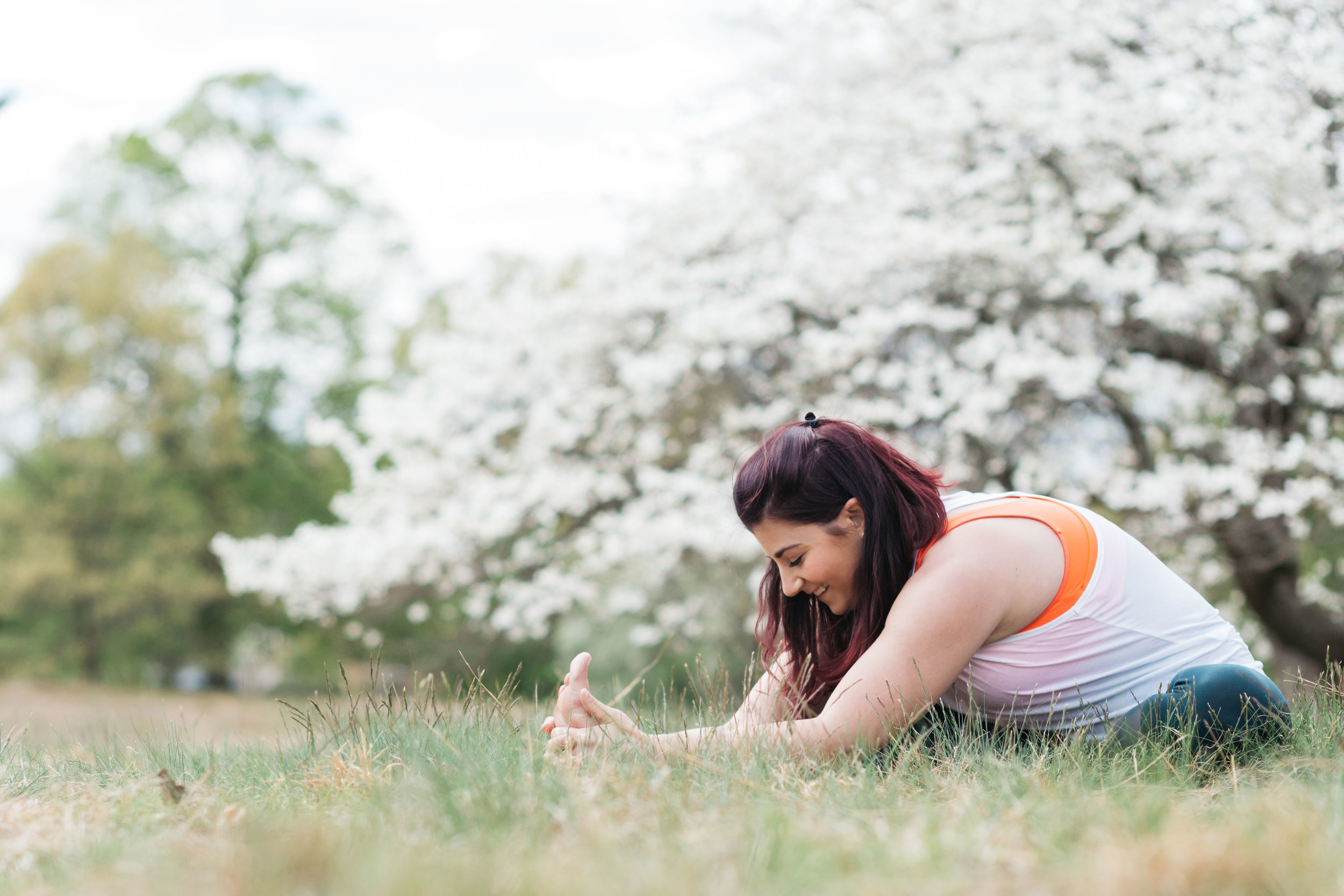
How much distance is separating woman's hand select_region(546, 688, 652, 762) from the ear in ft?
2.44

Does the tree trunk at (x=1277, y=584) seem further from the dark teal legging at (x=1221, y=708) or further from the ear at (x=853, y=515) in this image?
the ear at (x=853, y=515)

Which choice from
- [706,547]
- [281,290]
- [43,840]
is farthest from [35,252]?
[43,840]

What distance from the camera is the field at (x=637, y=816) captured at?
124 cm

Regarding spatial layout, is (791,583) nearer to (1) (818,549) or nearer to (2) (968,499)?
(1) (818,549)

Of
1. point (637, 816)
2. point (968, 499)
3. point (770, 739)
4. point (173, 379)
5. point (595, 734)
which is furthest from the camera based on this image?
point (173, 379)

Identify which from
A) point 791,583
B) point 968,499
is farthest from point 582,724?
point 968,499

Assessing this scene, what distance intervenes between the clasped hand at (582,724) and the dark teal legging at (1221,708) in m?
1.22

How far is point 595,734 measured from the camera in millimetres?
2299

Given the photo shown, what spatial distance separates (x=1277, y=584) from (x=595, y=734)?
6.69 meters

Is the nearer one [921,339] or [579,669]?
[579,669]

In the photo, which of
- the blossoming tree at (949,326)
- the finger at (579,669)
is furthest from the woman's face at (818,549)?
the blossoming tree at (949,326)

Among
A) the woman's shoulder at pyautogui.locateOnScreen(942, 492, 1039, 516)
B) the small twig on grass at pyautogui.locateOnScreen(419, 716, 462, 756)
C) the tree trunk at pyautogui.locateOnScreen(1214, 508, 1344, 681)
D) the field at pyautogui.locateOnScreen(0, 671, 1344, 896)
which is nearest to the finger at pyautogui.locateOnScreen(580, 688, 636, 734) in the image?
the field at pyautogui.locateOnScreen(0, 671, 1344, 896)

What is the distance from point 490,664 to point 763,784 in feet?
37.8

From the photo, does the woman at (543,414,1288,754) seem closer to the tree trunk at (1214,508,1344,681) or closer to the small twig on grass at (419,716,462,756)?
the small twig on grass at (419,716,462,756)
